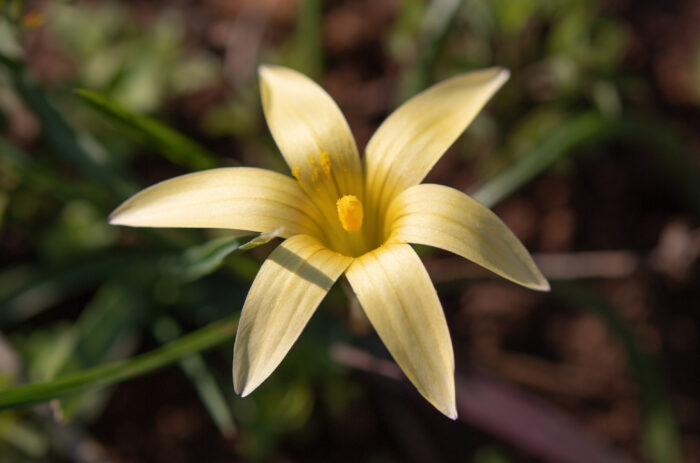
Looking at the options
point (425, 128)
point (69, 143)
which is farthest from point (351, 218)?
point (69, 143)

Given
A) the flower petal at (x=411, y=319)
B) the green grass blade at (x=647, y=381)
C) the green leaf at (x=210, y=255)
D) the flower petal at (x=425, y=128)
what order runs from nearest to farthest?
the flower petal at (x=411, y=319)
the green leaf at (x=210, y=255)
the flower petal at (x=425, y=128)
the green grass blade at (x=647, y=381)

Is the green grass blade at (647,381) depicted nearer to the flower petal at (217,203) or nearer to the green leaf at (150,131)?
the flower petal at (217,203)

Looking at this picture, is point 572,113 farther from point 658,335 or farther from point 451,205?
point 451,205

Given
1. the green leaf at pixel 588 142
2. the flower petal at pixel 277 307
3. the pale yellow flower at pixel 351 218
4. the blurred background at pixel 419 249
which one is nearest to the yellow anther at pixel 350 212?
the pale yellow flower at pixel 351 218

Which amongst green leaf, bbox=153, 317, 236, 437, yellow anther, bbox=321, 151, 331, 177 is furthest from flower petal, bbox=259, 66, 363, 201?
green leaf, bbox=153, 317, 236, 437

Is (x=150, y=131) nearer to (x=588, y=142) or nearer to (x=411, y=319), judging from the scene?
(x=411, y=319)

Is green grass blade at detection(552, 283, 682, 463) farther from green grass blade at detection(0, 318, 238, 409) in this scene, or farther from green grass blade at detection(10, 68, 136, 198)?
green grass blade at detection(10, 68, 136, 198)
